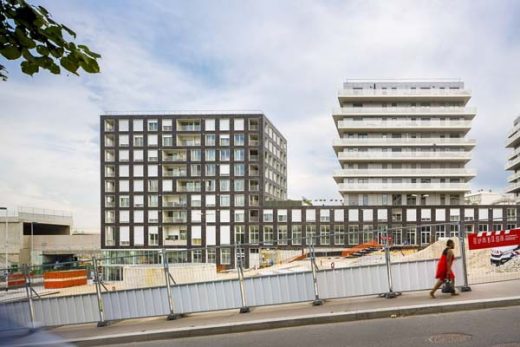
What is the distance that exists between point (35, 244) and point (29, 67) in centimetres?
9479

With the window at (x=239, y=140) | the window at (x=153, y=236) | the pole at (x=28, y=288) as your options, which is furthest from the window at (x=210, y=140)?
the pole at (x=28, y=288)

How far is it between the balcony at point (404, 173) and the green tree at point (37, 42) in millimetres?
77453

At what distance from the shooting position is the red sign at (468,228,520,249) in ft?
42.7

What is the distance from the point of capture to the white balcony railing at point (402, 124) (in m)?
80.8

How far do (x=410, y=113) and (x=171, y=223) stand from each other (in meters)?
40.5

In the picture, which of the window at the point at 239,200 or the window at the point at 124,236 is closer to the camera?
the window at the point at 239,200

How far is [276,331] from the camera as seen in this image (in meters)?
10.0

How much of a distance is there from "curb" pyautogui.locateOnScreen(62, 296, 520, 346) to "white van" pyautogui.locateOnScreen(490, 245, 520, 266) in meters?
3.35

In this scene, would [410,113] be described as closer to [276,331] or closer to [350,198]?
[350,198]

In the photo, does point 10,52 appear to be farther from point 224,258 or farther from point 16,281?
point 224,258

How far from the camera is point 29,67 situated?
14.2 feet

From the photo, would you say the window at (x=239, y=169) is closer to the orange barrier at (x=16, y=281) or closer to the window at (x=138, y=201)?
the window at (x=138, y=201)

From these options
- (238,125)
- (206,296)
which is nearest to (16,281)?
(206,296)

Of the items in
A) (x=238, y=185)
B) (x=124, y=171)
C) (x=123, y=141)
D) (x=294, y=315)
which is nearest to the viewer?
(x=294, y=315)
